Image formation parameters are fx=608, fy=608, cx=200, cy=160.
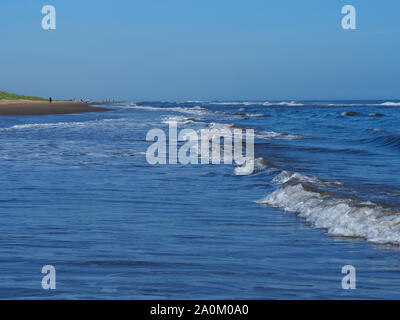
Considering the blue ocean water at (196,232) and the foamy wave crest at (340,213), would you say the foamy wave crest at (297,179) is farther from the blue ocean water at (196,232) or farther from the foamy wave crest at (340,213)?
the foamy wave crest at (340,213)

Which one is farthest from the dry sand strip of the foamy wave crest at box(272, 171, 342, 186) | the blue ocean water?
the foamy wave crest at box(272, 171, 342, 186)

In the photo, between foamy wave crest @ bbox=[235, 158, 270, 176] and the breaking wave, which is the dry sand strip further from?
the breaking wave

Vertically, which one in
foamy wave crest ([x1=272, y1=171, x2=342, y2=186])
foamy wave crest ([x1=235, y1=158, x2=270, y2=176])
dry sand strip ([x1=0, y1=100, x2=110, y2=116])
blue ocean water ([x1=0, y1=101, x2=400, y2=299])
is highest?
dry sand strip ([x1=0, y1=100, x2=110, y2=116])

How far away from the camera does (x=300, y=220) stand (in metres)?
7.43

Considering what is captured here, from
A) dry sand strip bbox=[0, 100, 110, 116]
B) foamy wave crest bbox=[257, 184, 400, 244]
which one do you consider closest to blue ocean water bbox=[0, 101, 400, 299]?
foamy wave crest bbox=[257, 184, 400, 244]

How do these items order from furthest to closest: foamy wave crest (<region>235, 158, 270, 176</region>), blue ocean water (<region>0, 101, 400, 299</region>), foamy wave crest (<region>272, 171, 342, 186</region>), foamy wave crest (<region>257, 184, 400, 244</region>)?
1. foamy wave crest (<region>235, 158, 270, 176</region>)
2. foamy wave crest (<region>272, 171, 342, 186</region>)
3. foamy wave crest (<region>257, 184, 400, 244</region>)
4. blue ocean water (<region>0, 101, 400, 299</region>)

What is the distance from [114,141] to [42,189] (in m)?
10.8

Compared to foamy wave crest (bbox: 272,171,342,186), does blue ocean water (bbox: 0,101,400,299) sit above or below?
below

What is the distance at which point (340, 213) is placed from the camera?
7.24 meters

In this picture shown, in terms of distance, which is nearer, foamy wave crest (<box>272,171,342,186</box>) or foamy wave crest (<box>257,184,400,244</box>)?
foamy wave crest (<box>257,184,400,244</box>)

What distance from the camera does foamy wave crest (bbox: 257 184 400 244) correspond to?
6458 mm

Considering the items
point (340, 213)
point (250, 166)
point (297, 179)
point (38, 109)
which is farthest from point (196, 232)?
point (38, 109)

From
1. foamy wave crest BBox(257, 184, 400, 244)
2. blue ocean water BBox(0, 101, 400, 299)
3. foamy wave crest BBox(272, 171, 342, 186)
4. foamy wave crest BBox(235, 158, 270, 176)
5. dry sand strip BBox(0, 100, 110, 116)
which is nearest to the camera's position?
blue ocean water BBox(0, 101, 400, 299)
